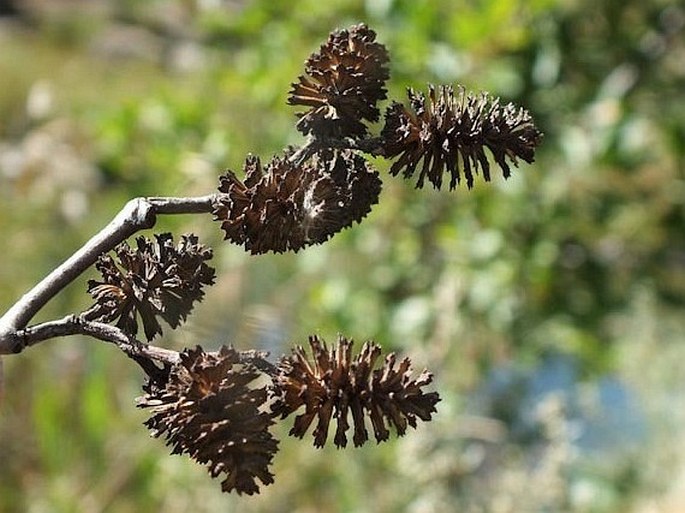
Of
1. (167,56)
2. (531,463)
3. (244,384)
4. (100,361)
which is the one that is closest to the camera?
(244,384)

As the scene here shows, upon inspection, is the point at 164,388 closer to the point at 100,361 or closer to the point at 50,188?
the point at 100,361

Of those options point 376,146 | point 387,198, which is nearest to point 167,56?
point 387,198

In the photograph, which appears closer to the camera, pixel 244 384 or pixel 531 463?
pixel 244 384

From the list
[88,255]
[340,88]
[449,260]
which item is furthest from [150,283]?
[449,260]

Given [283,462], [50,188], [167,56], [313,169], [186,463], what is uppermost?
[167,56]

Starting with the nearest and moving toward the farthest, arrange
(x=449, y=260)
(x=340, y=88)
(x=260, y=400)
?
(x=260, y=400) → (x=340, y=88) → (x=449, y=260)

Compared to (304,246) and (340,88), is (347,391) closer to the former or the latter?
(304,246)
